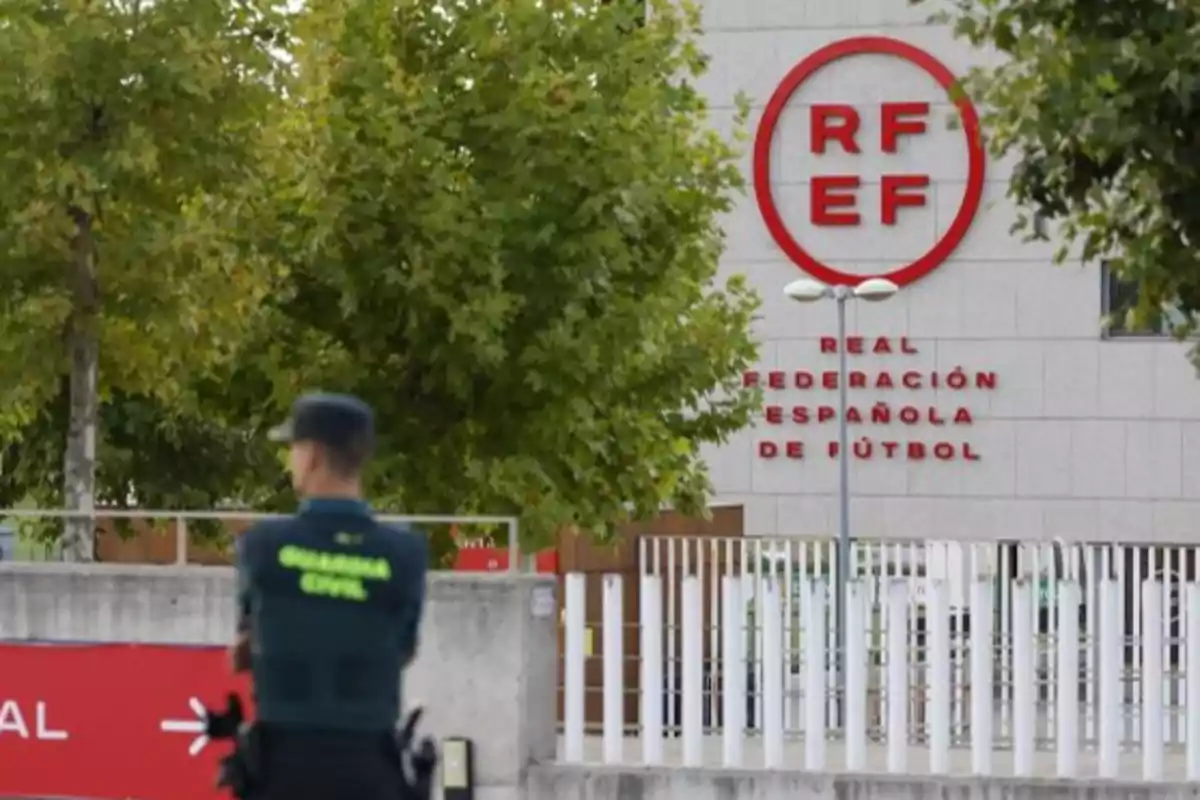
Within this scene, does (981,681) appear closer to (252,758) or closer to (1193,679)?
(1193,679)

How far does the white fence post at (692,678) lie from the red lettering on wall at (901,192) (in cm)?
2821

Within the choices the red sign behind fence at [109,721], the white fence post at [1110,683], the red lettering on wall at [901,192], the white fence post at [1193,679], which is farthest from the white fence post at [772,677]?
the red lettering on wall at [901,192]

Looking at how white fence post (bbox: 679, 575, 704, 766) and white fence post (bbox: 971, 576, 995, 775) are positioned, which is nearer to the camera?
white fence post (bbox: 971, 576, 995, 775)

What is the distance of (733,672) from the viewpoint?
13.8 metres

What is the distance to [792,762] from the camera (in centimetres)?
1397

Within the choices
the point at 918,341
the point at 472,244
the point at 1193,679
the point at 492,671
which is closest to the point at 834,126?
the point at 918,341

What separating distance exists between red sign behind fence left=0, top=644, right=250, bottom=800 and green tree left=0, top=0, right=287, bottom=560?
3.68 meters

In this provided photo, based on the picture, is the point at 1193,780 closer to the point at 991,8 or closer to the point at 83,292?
the point at 991,8

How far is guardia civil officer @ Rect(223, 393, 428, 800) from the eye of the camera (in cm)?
644

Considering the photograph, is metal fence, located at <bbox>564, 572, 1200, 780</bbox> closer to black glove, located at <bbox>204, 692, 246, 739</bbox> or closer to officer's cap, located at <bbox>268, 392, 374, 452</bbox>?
black glove, located at <bbox>204, 692, 246, 739</bbox>

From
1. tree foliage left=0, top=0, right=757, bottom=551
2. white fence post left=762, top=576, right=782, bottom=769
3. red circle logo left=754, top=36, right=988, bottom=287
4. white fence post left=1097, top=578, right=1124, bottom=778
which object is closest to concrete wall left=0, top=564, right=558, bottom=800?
white fence post left=762, top=576, right=782, bottom=769

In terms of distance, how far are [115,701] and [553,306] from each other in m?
10.8

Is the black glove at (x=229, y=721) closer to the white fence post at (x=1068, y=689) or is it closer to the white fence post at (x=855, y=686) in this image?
the white fence post at (x=855, y=686)

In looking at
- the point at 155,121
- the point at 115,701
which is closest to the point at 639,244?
the point at 155,121
